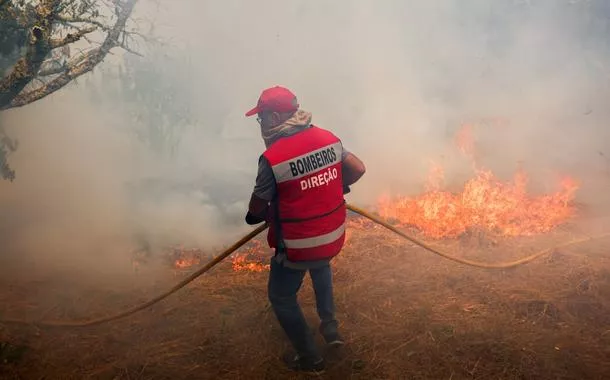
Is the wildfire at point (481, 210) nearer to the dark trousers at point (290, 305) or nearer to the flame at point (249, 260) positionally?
the flame at point (249, 260)

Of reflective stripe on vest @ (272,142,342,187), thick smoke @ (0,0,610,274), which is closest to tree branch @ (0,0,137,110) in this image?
thick smoke @ (0,0,610,274)

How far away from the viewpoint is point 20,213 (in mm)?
7375

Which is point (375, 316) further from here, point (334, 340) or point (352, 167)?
point (352, 167)

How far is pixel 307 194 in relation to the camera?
3.24 metres

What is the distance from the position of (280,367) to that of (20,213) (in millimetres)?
5974

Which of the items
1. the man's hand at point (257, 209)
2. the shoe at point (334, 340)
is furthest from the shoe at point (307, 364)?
the man's hand at point (257, 209)

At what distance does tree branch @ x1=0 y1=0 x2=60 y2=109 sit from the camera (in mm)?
4383

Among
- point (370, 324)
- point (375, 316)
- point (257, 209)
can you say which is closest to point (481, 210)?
point (375, 316)

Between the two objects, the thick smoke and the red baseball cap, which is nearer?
the red baseball cap

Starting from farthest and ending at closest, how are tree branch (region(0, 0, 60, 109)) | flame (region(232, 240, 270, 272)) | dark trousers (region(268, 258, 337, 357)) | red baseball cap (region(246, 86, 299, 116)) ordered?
flame (region(232, 240, 270, 272)), tree branch (region(0, 0, 60, 109)), dark trousers (region(268, 258, 337, 357)), red baseball cap (region(246, 86, 299, 116))

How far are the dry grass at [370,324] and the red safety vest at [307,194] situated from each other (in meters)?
1.17

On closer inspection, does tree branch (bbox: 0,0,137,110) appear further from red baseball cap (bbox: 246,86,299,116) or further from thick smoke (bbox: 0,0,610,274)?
red baseball cap (bbox: 246,86,299,116)

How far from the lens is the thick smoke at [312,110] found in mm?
7691

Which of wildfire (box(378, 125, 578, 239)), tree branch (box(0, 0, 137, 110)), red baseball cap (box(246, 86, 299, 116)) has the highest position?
tree branch (box(0, 0, 137, 110))
